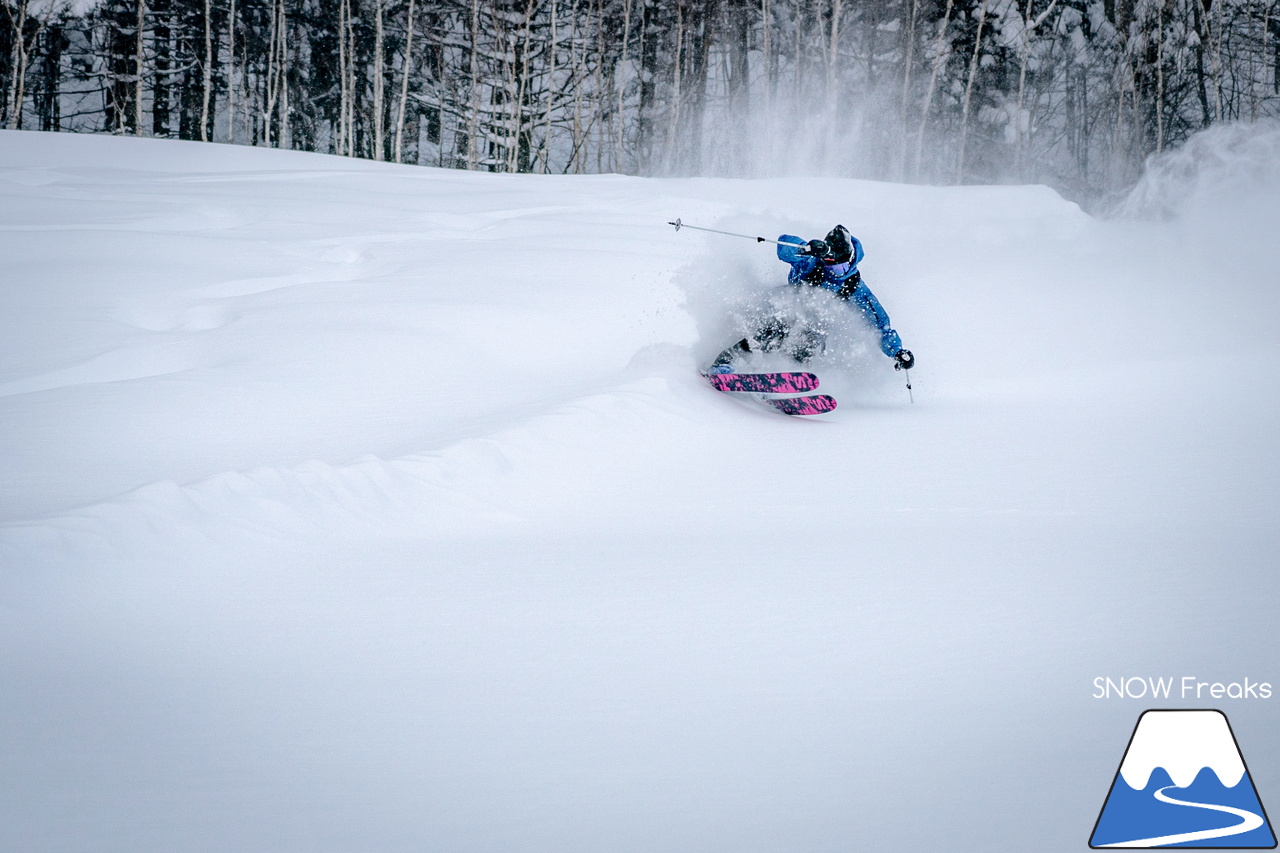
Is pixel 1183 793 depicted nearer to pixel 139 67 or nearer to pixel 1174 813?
pixel 1174 813

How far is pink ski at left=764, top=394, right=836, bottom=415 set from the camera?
244 inches

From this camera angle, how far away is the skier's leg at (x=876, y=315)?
6.84 meters

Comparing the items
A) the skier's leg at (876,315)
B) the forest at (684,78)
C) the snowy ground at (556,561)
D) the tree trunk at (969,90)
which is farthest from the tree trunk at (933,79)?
the skier's leg at (876,315)

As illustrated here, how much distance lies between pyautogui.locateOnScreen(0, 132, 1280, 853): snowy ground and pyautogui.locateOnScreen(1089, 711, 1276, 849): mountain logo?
0.06m

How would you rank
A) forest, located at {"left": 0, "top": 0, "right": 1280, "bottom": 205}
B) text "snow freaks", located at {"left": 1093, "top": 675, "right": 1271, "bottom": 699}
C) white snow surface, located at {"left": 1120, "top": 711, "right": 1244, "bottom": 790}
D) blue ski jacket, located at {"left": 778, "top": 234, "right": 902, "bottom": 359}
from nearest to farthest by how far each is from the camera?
white snow surface, located at {"left": 1120, "top": 711, "right": 1244, "bottom": 790}, text "snow freaks", located at {"left": 1093, "top": 675, "right": 1271, "bottom": 699}, blue ski jacket, located at {"left": 778, "top": 234, "right": 902, "bottom": 359}, forest, located at {"left": 0, "top": 0, "right": 1280, "bottom": 205}

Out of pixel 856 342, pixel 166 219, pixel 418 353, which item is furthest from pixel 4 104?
pixel 856 342

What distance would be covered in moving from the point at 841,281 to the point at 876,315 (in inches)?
17.7

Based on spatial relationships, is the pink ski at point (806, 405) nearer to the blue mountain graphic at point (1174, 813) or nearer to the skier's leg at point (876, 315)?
the skier's leg at point (876, 315)

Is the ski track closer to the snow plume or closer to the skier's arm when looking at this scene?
the skier's arm

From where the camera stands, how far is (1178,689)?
2.27 metres

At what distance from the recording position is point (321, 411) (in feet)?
16.4

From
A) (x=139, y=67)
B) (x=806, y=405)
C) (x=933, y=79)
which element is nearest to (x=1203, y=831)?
(x=806, y=405)

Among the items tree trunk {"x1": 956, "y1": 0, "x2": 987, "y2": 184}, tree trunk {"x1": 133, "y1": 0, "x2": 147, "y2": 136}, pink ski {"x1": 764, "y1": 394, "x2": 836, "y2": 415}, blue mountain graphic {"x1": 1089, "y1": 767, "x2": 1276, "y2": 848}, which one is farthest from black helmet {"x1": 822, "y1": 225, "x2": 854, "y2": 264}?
tree trunk {"x1": 133, "y1": 0, "x2": 147, "y2": 136}

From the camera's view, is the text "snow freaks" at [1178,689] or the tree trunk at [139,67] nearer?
the text "snow freaks" at [1178,689]
